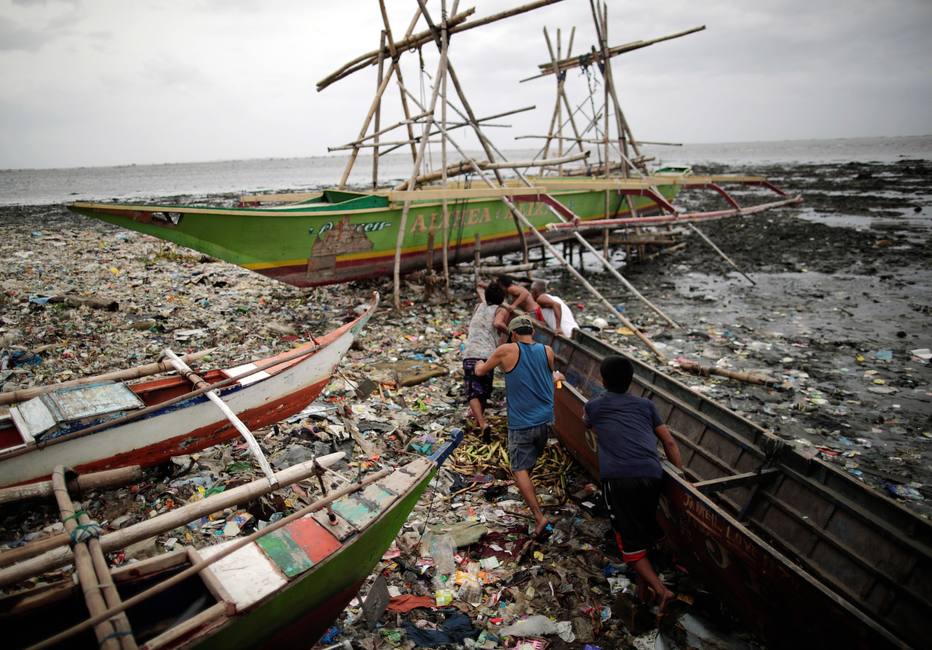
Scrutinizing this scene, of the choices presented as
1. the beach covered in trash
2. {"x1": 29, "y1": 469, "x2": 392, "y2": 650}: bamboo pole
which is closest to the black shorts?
the beach covered in trash

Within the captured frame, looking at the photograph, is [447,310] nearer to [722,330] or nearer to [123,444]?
[722,330]

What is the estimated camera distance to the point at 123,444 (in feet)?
11.8

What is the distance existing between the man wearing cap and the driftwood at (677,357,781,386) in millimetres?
3736

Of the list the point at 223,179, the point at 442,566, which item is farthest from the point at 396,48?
the point at 223,179

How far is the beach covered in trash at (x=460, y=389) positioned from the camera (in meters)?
3.08

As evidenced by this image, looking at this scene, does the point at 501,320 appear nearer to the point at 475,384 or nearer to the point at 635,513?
the point at 475,384

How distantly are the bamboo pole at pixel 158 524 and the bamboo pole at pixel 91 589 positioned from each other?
0.08 meters

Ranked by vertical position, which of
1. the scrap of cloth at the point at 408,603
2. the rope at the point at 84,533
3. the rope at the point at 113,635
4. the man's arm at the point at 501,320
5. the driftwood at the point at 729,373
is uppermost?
the man's arm at the point at 501,320

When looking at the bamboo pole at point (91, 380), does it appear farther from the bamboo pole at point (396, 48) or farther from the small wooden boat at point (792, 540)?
the bamboo pole at point (396, 48)

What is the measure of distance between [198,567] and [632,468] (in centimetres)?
240

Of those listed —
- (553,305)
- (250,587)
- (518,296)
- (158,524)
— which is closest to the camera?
(250,587)

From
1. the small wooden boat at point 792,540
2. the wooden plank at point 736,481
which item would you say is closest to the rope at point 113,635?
the small wooden boat at point 792,540

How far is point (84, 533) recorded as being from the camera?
7.53 ft

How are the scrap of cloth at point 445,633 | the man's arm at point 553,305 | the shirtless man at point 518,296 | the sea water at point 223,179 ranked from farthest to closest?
the sea water at point 223,179 → the man's arm at point 553,305 → the shirtless man at point 518,296 → the scrap of cloth at point 445,633
